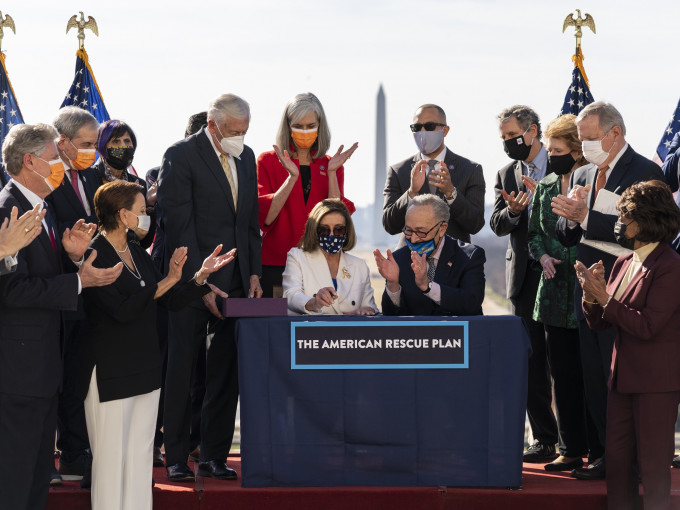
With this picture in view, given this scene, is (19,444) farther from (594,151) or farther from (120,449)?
(594,151)

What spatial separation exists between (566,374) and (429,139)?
1.64 m

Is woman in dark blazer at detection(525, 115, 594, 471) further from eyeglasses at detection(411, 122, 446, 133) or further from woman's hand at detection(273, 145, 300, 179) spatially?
woman's hand at detection(273, 145, 300, 179)

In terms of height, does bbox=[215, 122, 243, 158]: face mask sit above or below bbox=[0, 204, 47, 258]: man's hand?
above

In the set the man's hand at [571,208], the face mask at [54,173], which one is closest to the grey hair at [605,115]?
the man's hand at [571,208]

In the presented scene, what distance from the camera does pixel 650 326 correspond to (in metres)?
4.77

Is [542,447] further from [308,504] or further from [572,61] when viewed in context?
[572,61]

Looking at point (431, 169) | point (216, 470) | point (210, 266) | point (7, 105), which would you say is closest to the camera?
point (210, 266)

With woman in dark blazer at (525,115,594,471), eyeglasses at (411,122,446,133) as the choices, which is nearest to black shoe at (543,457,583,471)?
woman in dark blazer at (525,115,594,471)

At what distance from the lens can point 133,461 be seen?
15.8 ft

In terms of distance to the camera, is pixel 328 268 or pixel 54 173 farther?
pixel 328 268

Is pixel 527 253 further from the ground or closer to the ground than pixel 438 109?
closer to the ground

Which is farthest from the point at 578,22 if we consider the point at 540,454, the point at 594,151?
the point at 540,454

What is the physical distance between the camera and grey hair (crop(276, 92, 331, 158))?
5898 millimetres

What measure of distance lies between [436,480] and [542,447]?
1231mm
